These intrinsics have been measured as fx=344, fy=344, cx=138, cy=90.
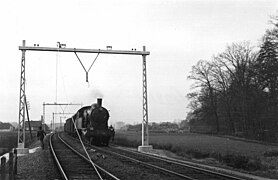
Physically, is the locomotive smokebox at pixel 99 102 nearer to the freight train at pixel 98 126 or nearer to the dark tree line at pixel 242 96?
the freight train at pixel 98 126

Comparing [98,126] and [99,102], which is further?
[99,102]

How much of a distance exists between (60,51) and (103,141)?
1030cm

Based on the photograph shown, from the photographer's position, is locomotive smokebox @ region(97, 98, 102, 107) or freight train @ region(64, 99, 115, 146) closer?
freight train @ region(64, 99, 115, 146)

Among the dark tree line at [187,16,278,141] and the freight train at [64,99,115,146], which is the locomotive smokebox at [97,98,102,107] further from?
the dark tree line at [187,16,278,141]

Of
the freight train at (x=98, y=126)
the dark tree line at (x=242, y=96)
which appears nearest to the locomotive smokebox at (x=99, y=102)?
the freight train at (x=98, y=126)

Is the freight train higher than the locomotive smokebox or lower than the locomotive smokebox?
lower

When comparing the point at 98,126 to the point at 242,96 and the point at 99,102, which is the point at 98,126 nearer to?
the point at 99,102

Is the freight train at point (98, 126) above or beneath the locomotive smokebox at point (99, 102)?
beneath

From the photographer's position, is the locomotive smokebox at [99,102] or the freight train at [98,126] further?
the locomotive smokebox at [99,102]

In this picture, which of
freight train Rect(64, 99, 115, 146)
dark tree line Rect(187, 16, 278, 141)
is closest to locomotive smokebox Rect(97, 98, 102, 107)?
freight train Rect(64, 99, 115, 146)

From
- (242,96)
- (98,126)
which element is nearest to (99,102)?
(98,126)

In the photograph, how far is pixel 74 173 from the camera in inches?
536

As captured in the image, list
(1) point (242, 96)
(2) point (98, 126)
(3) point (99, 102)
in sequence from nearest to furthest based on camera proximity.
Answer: (2) point (98, 126) < (3) point (99, 102) < (1) point (242, 96)

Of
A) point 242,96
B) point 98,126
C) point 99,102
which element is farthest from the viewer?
point 242,96
